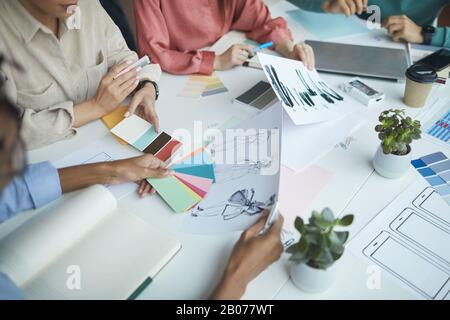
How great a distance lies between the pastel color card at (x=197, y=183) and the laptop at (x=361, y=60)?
65 centimetres

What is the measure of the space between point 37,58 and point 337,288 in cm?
100

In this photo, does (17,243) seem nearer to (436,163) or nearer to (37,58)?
(37,58)

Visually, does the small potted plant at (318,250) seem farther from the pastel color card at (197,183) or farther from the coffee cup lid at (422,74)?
the coffee cup lid at (422,74)

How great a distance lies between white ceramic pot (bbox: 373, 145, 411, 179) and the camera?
91 centimetres

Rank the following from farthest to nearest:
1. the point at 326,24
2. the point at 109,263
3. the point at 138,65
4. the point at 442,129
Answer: the point at 326,24 < the point at 138,65 < the point at 442,129 < the point at 109,263

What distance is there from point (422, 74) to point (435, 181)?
0.34 metres

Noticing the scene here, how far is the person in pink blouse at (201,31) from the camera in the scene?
133 cm

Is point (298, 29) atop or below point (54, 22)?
below

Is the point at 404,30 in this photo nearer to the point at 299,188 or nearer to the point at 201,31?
the point at 201,31

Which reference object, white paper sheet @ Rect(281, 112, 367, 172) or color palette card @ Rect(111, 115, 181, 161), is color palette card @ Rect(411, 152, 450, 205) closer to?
white paper sheet @ Rect(281, 112, 367, 172)

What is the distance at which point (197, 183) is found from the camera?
939 millimetres

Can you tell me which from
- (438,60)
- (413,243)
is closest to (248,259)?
(413,243)

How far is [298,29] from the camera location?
1.57 meters

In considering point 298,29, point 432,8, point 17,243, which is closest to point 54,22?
point 17,243
